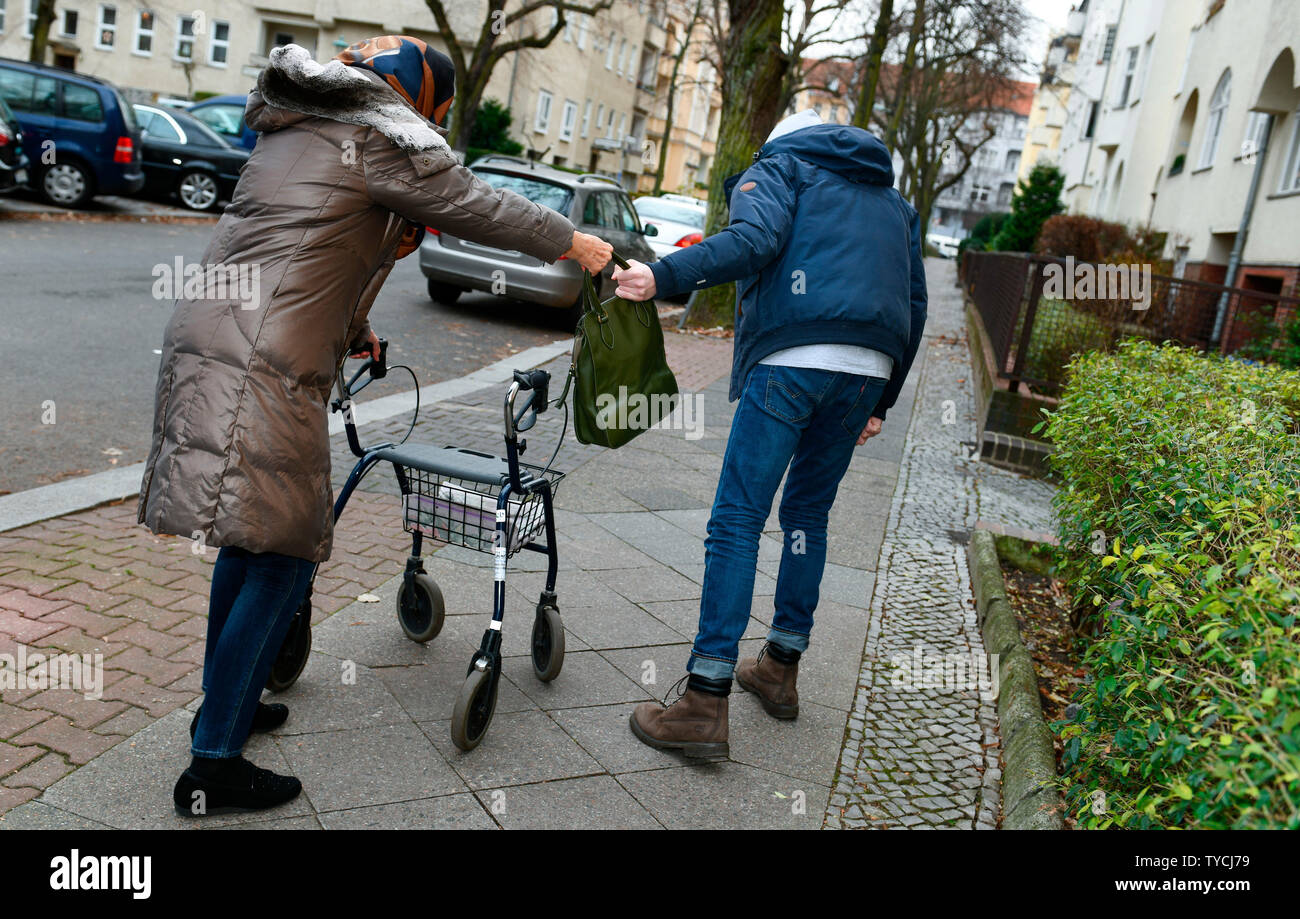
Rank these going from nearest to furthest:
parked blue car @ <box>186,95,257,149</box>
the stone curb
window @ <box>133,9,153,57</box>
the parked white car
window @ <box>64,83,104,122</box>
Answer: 1. the stone curb
2. window @ <box>64,83,104,122</box>
3. parked blue car @ <box>186,95,257,149</box>
4. window @ <box>133,9,153,57</box>
5. the parked white car

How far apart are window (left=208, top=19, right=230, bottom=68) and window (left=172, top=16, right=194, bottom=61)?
0.68m

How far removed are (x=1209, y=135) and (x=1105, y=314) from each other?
40.9 ft

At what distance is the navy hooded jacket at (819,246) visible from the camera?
3395 mm

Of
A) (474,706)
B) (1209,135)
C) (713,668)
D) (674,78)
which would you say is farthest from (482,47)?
(474,706)

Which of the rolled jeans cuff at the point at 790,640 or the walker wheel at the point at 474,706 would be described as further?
the rolled jeans cuff at the point at 790,640

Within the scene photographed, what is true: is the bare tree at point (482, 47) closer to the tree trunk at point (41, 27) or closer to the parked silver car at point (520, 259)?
the tree trunk at point (41, 27)

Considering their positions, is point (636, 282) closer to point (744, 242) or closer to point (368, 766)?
point (744, 242)

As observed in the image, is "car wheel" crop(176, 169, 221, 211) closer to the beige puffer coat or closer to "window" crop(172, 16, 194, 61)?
the beige puffer coat

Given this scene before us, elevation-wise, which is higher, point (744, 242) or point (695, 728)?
point (744, 242)

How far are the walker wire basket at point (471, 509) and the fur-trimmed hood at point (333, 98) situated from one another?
1.13 meters

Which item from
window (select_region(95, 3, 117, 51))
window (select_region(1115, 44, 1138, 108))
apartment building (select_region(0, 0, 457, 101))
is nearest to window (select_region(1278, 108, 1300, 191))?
window (select_region(1115, 44, 1138, 108))

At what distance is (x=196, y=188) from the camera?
1939 cm

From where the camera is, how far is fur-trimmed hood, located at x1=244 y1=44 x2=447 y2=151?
2623mm

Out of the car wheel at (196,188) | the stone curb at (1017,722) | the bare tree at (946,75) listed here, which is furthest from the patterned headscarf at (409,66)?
the bare tree at (946,75)
